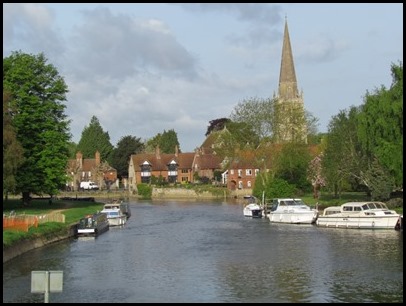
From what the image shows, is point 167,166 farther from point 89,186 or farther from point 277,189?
point 277,189

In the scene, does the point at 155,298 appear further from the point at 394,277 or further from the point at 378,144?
the point at 378,144

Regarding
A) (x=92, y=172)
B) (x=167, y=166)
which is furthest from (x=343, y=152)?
(x=92, y=172)

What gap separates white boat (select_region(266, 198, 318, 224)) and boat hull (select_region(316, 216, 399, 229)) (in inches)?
118

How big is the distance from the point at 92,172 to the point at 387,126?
13261 centimetres

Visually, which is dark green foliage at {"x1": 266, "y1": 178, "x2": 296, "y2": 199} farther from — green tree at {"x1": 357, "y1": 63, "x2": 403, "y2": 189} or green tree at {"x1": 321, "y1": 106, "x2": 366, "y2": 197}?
green tree at {"x1": 357, "y1": 63, "x2": 403, "y2": 189}

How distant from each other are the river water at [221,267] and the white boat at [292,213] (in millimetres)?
6357

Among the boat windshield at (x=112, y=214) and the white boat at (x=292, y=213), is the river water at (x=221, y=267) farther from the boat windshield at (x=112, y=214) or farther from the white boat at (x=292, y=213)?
the boat windshield at (x=112, y=214)

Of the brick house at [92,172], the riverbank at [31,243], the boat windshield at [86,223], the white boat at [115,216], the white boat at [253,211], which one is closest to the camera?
the riverbank at [31,243]

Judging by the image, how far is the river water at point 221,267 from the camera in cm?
3222

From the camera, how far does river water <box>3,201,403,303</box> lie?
32219 millimetres

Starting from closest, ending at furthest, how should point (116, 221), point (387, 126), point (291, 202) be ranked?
point (387, 126)
point (116, 221)
point (291, 202)

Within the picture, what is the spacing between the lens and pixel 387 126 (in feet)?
219

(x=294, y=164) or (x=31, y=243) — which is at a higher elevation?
(x=294, y=164)

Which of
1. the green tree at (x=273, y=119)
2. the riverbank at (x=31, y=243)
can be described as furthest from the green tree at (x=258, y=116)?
the riverbank at (x=31, y=243)
